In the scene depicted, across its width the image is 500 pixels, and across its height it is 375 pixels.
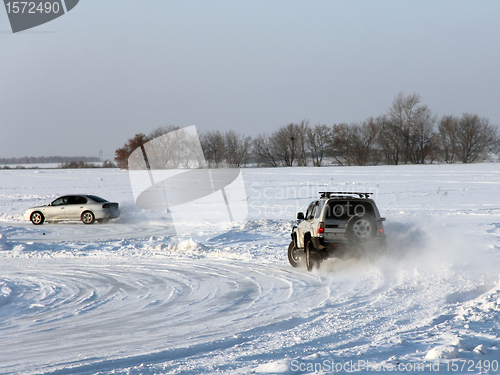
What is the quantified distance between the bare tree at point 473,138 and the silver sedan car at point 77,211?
84836 millimetres

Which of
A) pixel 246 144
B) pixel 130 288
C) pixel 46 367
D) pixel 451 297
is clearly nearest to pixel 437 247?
pixel 451 297

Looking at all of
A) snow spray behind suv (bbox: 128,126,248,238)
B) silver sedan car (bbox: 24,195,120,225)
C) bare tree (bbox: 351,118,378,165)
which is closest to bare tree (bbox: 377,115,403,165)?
bare tree (bbox: 351,118,378,165)

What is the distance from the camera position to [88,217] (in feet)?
70.8

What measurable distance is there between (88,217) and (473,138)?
8766 cm

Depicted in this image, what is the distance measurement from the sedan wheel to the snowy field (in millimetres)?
6001

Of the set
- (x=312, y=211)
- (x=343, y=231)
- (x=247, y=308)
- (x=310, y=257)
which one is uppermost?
(x=312, y=211)

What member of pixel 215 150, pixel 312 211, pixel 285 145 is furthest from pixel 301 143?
pixel 312 211

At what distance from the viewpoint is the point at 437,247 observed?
37.1 feet

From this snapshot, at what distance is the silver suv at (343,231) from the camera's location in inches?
377

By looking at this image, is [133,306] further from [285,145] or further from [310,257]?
[285,145]

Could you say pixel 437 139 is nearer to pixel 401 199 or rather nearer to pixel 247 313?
pixel 401 199

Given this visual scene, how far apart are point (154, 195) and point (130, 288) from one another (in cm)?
2516

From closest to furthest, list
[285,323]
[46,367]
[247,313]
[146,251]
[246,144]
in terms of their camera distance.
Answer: [46,367], [285,323], [247,313], [146,251], [246,144]

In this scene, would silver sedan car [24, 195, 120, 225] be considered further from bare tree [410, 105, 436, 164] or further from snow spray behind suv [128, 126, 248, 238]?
bare tree [410, 105, 436, 164]
